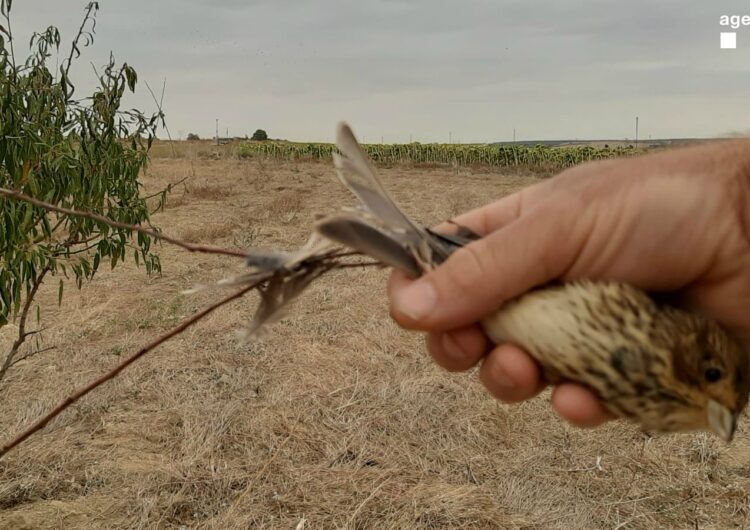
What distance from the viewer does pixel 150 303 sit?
318 inches

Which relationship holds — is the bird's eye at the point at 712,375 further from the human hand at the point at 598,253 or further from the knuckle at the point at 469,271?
the knuckle at the point at 469,271

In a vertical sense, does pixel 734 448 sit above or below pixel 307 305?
below

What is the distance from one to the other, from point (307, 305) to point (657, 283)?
635 centimetres

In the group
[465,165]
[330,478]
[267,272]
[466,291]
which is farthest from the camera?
[465,165]

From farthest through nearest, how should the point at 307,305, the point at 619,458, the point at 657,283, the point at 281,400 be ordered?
the point at 307,305, the point at 281,400, the point at 619,458, the point at 657,283

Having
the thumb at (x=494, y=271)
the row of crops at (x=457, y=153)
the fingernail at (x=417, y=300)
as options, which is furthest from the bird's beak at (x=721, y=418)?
the row of crops at (x=457, y=153)

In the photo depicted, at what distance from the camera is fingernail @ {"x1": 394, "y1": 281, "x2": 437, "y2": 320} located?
4.83 feet

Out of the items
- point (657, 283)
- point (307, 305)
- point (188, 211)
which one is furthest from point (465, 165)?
point (657, 283)

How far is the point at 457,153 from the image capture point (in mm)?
40812

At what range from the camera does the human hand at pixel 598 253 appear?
1.46 meters

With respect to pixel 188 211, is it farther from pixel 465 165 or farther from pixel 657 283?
pixel 465 165

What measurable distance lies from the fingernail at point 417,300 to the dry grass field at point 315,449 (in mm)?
2718

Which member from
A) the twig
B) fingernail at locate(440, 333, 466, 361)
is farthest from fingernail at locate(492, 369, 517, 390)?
the twig

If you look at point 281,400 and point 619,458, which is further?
point 281,400
